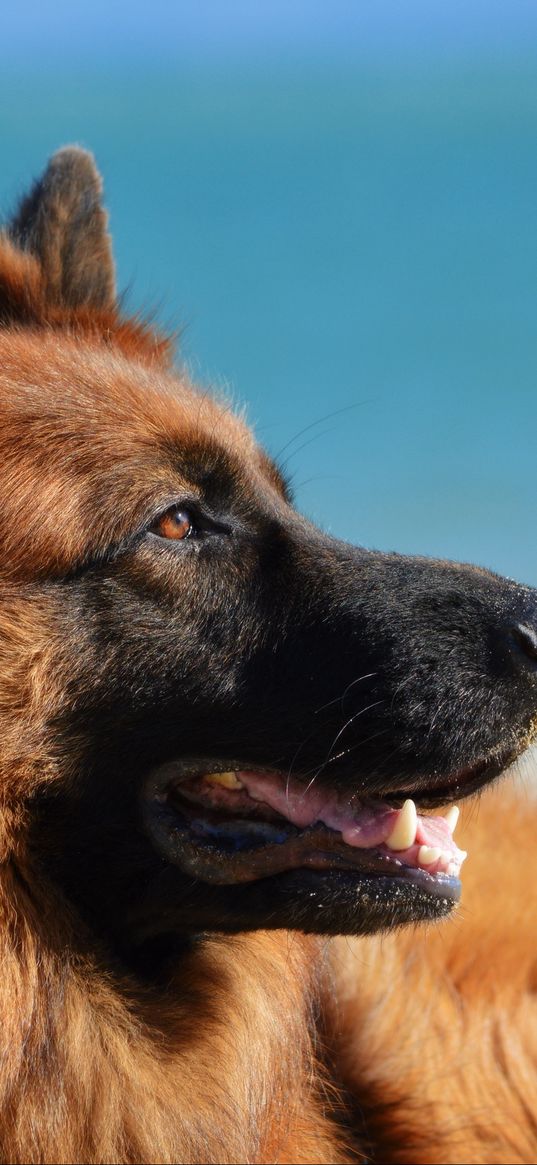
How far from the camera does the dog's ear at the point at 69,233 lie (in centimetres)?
415

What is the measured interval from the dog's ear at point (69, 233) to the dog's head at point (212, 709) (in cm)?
115

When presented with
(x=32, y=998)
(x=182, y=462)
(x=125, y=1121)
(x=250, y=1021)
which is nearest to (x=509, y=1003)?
(x=250, y=1021)

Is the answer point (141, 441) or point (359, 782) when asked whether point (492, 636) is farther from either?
point (141, 441)

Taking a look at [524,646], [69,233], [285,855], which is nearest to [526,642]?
[524,646]

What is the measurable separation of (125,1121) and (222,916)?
62cm

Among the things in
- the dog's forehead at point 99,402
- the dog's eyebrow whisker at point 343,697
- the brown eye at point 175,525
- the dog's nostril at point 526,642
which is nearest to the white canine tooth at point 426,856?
the dog's eyebrow whisker at point 343,697

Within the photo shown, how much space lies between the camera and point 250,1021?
3436 mm

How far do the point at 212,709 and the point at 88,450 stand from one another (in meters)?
0.75

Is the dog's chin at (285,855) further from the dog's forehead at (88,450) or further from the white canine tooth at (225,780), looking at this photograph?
the dog's forehead at (88,450)

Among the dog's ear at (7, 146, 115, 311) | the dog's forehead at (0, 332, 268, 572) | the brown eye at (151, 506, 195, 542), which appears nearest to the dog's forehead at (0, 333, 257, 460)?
A: the dog's forehead at (0, 332, 268, 572)

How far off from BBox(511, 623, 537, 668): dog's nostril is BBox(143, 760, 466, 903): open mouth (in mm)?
461

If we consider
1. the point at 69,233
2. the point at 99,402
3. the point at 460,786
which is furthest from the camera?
the point at 69,233

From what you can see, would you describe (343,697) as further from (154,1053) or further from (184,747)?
(154,1053)

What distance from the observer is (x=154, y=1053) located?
126 inches
